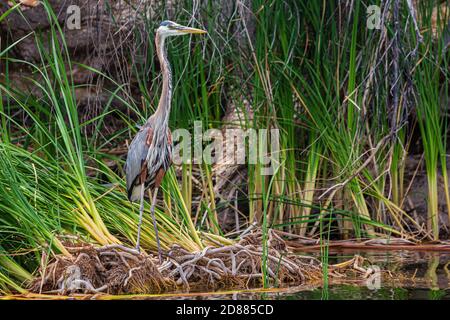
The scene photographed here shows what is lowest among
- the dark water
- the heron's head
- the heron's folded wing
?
the dark water

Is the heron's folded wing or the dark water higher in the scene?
the heron's folded wing

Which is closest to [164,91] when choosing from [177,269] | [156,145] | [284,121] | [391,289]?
[156,145]

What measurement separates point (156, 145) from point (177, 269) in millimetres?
965

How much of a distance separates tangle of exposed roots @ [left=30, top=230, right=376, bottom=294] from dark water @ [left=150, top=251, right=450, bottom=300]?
173 millimetres

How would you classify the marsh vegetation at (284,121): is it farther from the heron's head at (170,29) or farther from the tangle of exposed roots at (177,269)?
the heron's head at (170,29)

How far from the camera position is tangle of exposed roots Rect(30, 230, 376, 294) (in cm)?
473

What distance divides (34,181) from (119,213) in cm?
57

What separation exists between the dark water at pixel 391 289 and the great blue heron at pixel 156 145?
1.03m

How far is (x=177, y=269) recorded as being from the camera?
4969 mm

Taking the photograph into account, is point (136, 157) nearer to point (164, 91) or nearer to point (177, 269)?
point (164, 91)

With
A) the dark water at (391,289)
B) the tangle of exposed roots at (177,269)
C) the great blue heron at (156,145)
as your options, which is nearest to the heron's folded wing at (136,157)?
the great blue heron at (156,145)

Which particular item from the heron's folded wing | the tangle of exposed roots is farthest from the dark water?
the heron's folded wing

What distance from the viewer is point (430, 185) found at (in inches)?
265

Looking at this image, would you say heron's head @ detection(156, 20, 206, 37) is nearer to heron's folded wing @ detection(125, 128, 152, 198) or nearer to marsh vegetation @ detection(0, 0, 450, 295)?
marsh vegetation @ detection(0, 0, 450, 295)
